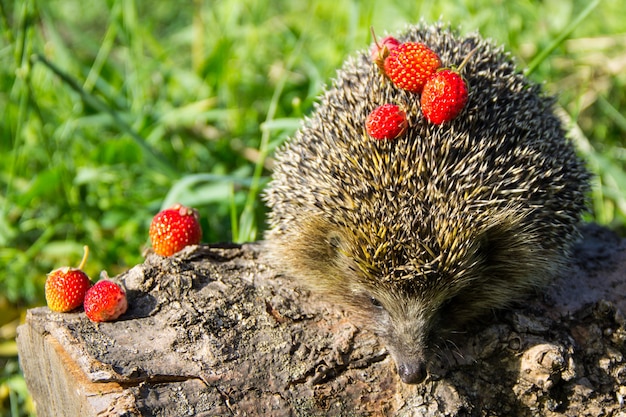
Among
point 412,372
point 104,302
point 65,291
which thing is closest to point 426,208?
point 412,372

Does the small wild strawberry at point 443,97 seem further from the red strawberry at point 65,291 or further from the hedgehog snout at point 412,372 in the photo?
the red strawberry at point 65,291

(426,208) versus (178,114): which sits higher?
(178,114)

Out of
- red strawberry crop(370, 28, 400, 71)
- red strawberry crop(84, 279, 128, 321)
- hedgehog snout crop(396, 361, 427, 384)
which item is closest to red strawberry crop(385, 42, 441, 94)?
red strawberry crop(370, 28, 400, 71)

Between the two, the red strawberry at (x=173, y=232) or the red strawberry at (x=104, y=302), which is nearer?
the red strawberry at (x=104, y=302)

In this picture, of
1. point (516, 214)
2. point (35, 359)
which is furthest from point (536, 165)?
point (35, 359)

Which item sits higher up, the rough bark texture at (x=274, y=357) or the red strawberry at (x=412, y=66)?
the red strawberry at (x=412, y=66)

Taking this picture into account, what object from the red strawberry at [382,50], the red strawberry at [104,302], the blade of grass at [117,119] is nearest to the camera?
the red strawberry at [104,302]

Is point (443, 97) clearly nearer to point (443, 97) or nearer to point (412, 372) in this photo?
point (443, 97)

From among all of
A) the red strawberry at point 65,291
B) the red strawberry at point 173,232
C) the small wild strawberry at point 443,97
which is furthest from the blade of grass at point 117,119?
the small wild strawberry at point 443,97
